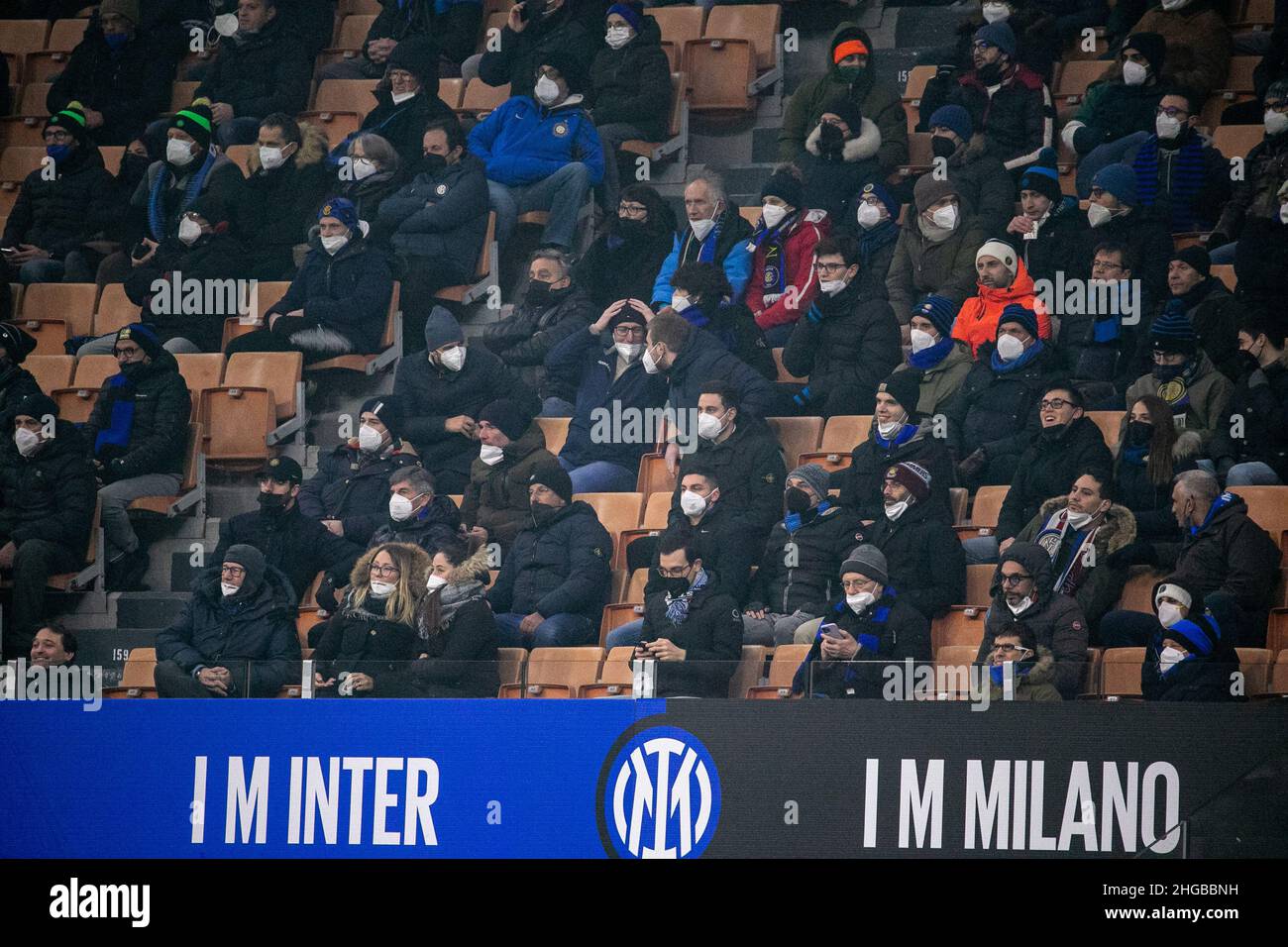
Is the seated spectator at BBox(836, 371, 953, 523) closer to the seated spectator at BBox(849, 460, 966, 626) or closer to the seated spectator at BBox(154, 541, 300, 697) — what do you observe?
the seated spectator at BBox(849, 460, 966, 626)

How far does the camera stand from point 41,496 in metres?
9.33

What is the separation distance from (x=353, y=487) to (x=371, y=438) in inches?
10.6

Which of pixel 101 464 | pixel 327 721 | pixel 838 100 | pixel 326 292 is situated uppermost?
pixel 838 100

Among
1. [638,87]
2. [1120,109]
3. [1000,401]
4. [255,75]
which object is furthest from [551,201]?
[1120,109]

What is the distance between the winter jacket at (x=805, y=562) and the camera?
8328mm

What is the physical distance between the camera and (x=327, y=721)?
25.6 ft

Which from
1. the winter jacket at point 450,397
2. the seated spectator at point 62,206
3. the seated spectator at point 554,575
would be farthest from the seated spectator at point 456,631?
the seated spectator at point 62,206

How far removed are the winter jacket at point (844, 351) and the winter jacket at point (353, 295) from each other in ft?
7.40

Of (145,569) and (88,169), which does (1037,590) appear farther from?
(88,169)

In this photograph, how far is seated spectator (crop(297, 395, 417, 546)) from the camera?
9.23 m

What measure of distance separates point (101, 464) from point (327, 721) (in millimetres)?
2540

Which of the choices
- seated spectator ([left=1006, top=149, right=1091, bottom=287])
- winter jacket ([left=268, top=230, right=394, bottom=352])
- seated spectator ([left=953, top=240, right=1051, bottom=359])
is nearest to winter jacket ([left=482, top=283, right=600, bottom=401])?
winter jacket ([left=268, top=230, right=394, bottom=352])
